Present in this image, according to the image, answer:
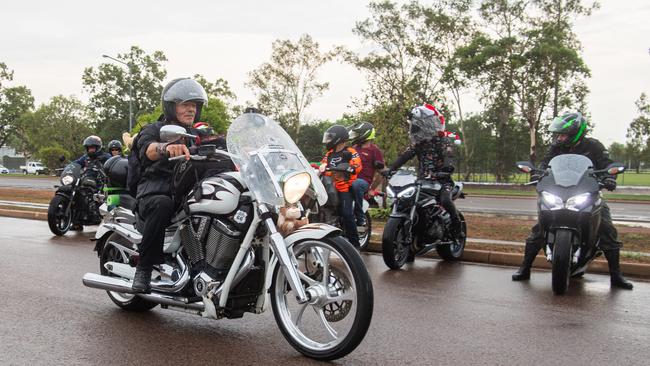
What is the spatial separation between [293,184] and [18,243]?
757cm

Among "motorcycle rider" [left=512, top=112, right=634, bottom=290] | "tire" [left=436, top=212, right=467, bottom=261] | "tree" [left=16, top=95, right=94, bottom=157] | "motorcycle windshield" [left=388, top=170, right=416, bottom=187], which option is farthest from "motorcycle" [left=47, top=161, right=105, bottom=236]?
"tree" [left=16, top=95, right=94, bottom=157]

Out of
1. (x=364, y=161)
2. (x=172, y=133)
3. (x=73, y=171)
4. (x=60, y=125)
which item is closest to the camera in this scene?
(x=172, y=133)

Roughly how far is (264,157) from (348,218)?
15.8ft

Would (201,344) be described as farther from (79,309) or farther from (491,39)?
(491,39)

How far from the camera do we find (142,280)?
476 centimetres

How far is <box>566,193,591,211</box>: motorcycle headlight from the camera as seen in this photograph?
636 centimetres

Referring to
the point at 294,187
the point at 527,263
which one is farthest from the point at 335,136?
the point at 294,187

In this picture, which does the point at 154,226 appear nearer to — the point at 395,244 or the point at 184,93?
the point at 184,93

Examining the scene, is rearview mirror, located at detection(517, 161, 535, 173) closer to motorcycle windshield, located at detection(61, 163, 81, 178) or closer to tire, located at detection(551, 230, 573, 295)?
tire, located at detection(551, 230, 573, 295)

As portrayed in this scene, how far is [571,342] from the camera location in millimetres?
4668

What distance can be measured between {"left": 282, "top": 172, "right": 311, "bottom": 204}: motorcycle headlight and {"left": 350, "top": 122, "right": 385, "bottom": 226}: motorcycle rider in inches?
198

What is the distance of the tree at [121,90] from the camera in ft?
245

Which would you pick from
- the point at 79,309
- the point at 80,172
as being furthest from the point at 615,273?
the point at 80,172

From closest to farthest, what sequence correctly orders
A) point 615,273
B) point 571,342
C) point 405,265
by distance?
point 571,342
point 615,273
point 405,265
